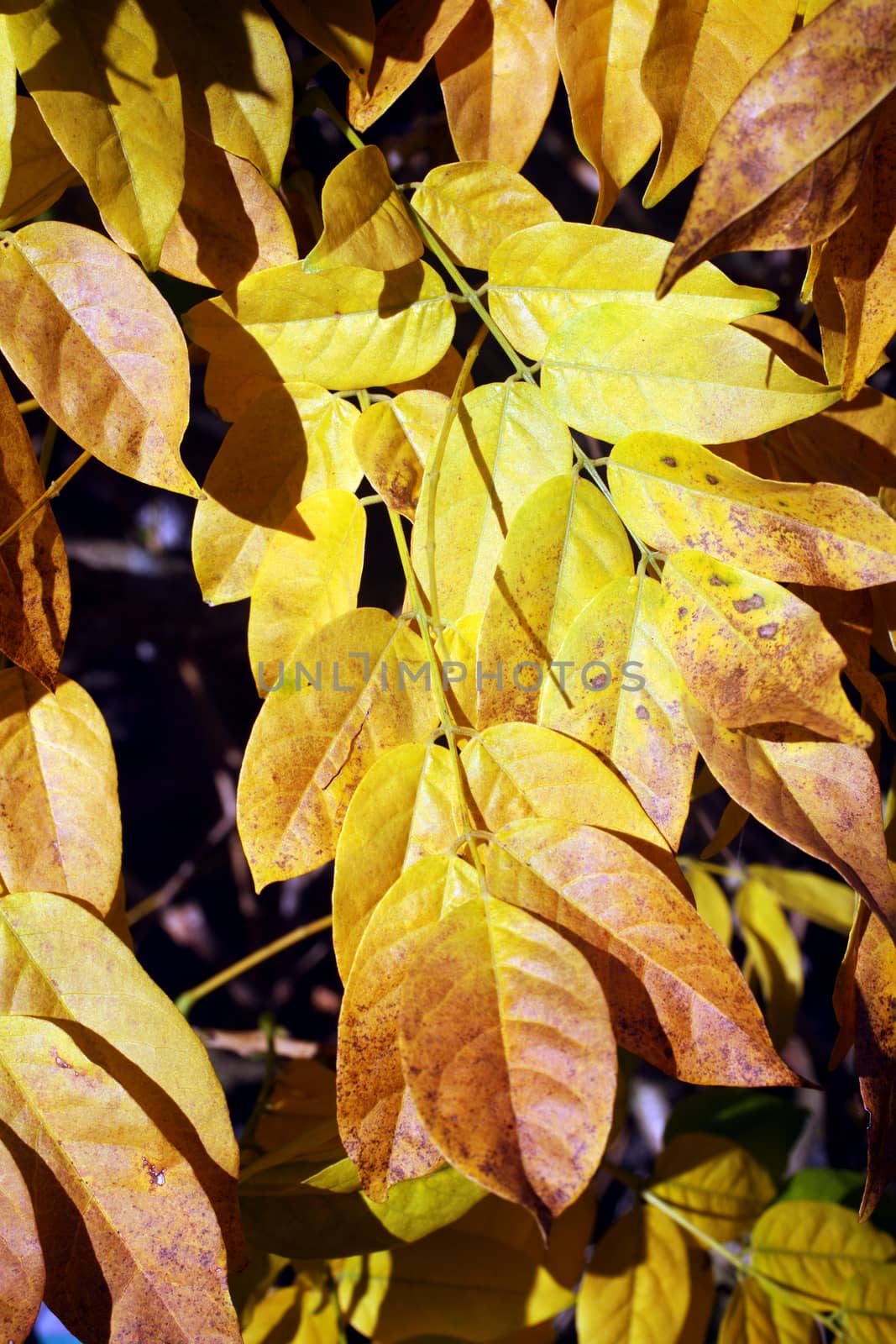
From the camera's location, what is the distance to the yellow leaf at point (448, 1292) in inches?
27.7

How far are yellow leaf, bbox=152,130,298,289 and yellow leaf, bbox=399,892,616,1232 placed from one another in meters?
0.35

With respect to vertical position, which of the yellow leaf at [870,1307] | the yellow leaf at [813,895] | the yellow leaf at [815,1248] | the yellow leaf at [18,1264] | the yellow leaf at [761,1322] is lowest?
the yellow leaf at [761,1322]

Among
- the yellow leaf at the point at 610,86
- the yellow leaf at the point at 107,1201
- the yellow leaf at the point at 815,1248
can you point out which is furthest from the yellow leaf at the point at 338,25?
the yellow leaf at the point at 815,1248

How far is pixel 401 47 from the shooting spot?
49cm

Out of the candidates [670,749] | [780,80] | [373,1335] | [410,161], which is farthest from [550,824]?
[410,161]

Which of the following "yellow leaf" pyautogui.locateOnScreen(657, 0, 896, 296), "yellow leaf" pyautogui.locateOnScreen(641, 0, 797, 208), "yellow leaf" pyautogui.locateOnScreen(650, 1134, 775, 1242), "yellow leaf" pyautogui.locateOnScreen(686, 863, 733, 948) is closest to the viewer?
"yellow leaf" pyautogui.locateOnScreen(657, 0, 896, 296)

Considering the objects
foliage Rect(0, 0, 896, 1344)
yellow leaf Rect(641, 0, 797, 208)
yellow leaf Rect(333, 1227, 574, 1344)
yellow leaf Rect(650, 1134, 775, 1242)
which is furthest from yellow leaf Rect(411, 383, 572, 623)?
yellow leaf Rect(650, 1134, 775, 1242)

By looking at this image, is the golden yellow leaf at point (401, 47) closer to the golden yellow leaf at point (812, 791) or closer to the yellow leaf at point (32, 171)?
the yellow leaf at point (32, 171)

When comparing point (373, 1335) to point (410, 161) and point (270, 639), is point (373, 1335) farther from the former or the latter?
point (410, 161)

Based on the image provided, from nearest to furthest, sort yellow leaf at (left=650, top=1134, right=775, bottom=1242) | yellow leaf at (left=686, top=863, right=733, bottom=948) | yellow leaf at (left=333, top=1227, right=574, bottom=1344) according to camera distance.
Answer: yellow leaf at (left=333, top=1227, right=574, bottom=1344), yellow leaf at (left=650, top=1134, right=775, bottom=1242), yellow leaf at (left=686, top=863, right=733, bottom=948)

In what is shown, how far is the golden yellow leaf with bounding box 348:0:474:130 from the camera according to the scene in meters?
0.48

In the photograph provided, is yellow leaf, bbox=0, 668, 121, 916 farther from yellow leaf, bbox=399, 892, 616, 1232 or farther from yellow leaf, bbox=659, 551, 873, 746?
yellow leaf, bbox=659, 551, 873, 746

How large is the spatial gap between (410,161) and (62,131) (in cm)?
52

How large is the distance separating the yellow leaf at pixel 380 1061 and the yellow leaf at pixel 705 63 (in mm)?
355
